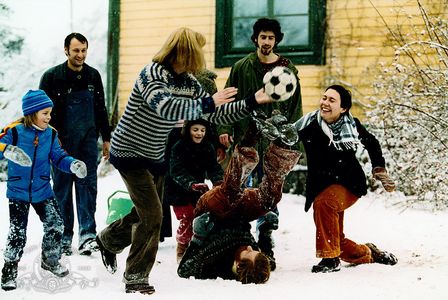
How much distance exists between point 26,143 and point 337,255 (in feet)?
7.90

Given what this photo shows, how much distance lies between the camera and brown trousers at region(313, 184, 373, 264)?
15.8 ft

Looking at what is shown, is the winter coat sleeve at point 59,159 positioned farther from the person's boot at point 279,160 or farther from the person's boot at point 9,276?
the person's boot at point 279,160

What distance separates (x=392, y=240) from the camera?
20.2 feet

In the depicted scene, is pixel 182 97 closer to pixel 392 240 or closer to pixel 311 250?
pixel 311 250

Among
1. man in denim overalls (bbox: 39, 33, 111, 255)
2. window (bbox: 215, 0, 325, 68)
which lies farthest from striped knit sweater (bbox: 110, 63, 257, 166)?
window (bbox: 215, 0, 325, 68)

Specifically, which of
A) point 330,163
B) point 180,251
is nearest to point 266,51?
point 330,163

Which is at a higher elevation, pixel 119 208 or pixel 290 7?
pixel 290 7

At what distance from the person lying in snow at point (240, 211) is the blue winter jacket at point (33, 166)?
43.8 inches

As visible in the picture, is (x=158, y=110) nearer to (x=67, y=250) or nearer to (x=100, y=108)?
(x=67, y=250)

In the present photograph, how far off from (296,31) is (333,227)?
5752 mm

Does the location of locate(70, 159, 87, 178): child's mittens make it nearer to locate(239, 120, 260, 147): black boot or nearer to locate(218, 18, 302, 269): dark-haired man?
locate(239, 120, 260, 147): black boot

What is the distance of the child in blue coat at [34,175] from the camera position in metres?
4.50

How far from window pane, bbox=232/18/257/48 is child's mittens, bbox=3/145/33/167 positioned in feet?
20.4

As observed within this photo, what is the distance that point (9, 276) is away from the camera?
435cm
